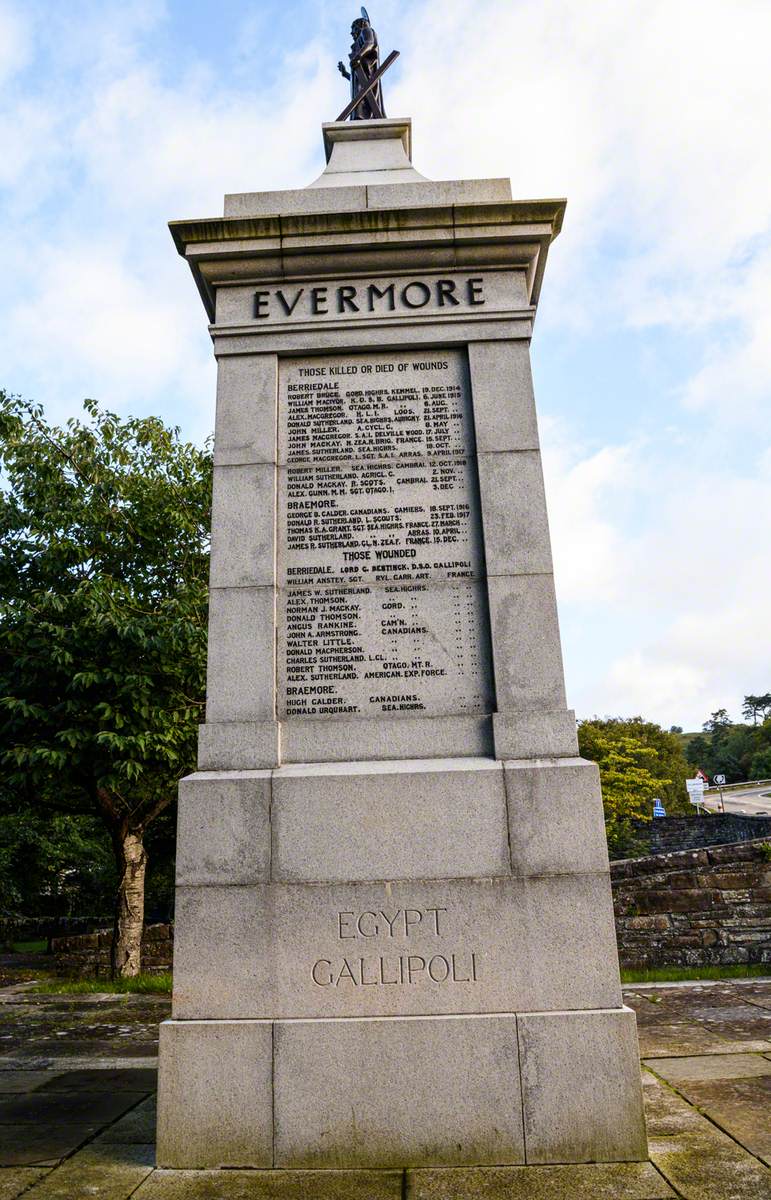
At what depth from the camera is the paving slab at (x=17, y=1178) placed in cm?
425

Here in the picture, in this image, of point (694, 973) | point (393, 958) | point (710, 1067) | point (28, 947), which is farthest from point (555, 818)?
point (28, 947)

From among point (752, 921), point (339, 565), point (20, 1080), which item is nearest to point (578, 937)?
point (339, 565)

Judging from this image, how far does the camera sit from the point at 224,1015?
496 centimetres

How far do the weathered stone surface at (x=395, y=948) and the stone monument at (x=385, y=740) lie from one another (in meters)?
0.01

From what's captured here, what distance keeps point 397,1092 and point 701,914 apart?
29.8 ft

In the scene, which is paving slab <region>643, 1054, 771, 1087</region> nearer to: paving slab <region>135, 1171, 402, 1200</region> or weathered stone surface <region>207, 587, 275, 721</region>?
paving slab <region>135, 1171, 402, 1200</region>

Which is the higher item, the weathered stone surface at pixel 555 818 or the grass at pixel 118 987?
the weathered stone surface at pixel 555 818

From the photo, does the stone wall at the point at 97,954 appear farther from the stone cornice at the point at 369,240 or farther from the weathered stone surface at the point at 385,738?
the stone cornice at the point at 369,240

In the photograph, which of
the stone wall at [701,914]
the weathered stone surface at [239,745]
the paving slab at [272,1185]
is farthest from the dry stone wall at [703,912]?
the weathered stone surface at [239,745]

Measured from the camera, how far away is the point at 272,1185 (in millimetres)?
4430

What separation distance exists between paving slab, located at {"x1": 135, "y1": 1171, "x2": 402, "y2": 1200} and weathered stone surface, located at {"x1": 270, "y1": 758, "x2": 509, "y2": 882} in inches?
60.5

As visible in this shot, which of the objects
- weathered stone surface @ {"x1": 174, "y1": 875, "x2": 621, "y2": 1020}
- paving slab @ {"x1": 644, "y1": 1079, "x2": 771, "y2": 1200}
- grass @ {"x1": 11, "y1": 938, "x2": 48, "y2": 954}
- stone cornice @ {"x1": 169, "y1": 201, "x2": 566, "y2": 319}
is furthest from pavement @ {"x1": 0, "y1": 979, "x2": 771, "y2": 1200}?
grass @ {"x1": 11, "y1": 938, "x2": 48, "y2": 954}

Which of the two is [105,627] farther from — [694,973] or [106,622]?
[694,973]

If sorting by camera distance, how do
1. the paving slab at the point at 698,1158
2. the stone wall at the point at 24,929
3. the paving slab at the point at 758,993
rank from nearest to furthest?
the paving slab at the point at 698,1158, the paving slab at the point at 758,993, the stone wall at the point at 24,929
